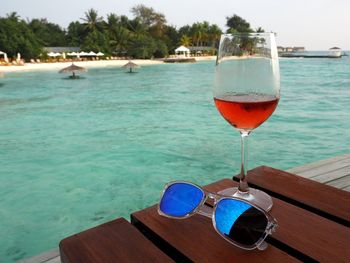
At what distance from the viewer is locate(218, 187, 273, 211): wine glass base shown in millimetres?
735

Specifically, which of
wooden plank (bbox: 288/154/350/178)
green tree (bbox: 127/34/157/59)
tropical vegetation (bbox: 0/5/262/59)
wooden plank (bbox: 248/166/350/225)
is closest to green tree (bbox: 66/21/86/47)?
tropical vegetation (bbox: 0/5/262/59)

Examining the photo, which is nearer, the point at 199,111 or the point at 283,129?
the point at 283,129

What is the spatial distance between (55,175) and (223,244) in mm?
5118

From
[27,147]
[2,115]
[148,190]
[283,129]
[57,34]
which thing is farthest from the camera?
[57,34]

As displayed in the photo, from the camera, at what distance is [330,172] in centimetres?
237

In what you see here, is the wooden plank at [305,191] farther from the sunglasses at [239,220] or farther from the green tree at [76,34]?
the green tree at [76,34]

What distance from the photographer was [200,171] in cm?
537

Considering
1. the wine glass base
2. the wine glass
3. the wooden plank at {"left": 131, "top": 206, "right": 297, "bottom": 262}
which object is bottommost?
the wooden plank at {"left": 131, "top": 206, "right": 297, "bottom": 262}

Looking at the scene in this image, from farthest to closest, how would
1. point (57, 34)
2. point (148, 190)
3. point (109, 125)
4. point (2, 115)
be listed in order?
point (57, 34)
point (2, 115)
point (109, 125)
point (148, 190)

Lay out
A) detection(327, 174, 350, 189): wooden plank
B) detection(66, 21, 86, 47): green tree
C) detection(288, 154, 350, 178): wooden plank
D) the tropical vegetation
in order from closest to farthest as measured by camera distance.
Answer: detection(327, 174, 350, 189): wooden plank < detection(288, 154, 350, 178): wooden plank < the tropical vegetation < detection(66, 21, 86, 47): green tree

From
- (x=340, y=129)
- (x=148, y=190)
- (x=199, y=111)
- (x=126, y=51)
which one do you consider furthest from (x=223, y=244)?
(x=126, y=51)

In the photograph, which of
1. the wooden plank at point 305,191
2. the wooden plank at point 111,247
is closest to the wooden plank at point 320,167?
the wooden plank at point 305,191

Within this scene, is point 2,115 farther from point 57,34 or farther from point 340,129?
point 57,34

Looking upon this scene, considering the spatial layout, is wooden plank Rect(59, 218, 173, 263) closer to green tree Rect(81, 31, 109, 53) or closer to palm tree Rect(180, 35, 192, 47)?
green tree Rect(81, 31, 109, 53)
